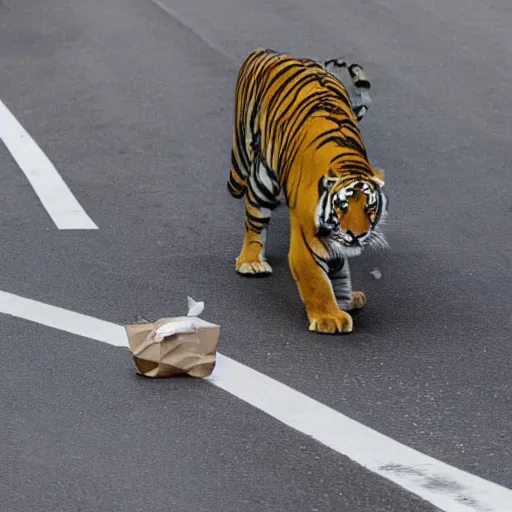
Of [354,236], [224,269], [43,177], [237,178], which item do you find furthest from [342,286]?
[43,177]

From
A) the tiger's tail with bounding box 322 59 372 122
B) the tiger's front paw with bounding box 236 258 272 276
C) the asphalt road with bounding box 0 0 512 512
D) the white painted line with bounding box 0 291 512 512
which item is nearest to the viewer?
the white painted line with bounding box 0 291 512 512

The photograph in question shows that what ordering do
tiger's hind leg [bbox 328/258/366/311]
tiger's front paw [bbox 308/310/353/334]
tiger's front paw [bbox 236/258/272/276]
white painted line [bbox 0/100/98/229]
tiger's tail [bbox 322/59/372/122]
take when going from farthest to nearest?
white painted line [bbox 0/100/98/229]
tiger's tail [bbox 322/59/372/122]
tiger's front paw [bbox 236/258/272/276]
tiger's hind leg [bbox 328/258/366/311]
tiger's front paw [bbox 308/310/353/334]

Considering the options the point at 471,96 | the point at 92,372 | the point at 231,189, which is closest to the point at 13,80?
the point at 471,96

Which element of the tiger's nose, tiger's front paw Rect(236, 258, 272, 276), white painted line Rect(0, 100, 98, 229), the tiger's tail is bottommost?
white painted line Rect(0, 100, 98, 229)

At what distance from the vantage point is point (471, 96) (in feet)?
42.8

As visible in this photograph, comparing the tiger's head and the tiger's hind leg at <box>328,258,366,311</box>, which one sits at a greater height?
the tiger's head

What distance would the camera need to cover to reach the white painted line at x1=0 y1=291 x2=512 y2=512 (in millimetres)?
5305

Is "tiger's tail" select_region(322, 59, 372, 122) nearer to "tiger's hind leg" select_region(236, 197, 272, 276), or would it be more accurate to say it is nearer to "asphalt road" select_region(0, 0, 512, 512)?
"tiger's hind leg" select_region(236, 197, 272, 276)

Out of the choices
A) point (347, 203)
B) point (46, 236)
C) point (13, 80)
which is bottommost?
point (13, 80)

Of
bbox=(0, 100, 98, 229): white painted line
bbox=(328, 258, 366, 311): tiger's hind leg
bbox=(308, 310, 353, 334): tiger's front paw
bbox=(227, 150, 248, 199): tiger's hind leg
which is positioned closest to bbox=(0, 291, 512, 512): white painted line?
bbox=(308, 310, 353, 334): tiger's front paw

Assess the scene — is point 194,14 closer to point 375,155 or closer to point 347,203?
point 375,155

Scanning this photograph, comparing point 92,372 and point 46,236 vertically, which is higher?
point 92,372

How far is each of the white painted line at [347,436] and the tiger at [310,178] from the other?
0.81 metres

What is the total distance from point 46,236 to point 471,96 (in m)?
5.50
